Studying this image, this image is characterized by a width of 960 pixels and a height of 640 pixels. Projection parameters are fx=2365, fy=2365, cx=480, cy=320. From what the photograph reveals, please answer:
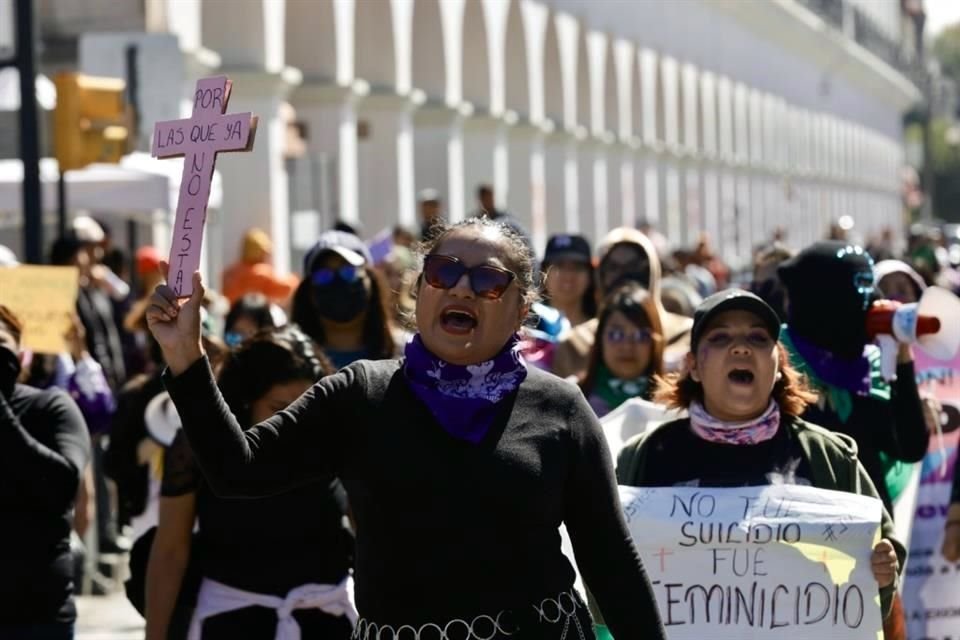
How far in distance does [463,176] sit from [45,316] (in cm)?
1974

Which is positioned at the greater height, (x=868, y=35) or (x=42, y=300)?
(x=868, y=35)

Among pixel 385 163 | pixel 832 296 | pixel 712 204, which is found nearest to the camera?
pixel 832 296

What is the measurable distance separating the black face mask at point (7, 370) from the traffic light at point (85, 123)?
5985mm

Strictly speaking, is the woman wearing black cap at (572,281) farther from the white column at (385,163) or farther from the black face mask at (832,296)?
the white column at (385,163)

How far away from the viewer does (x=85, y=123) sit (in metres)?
12.2

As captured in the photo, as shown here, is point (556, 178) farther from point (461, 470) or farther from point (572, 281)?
point (461, 470)

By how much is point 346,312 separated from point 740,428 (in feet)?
8.46

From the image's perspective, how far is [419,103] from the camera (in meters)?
24.6

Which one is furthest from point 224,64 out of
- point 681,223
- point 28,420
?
point 681,223

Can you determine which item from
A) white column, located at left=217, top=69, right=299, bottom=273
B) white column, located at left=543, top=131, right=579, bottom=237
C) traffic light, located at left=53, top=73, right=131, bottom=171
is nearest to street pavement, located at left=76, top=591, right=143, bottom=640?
traffic light, located at left=53, top=73, right=131, bottom=171

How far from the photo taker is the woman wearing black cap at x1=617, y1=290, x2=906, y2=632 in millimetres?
5766

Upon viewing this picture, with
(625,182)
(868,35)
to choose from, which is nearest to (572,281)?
(625,182)

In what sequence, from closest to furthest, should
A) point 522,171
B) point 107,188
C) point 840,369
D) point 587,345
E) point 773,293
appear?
point 840,369 < point 773,293 < point 587,345 < point 107,188 < point 522,171

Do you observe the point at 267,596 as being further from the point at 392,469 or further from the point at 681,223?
the point at 681,223
